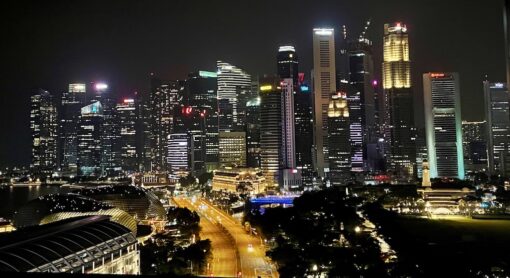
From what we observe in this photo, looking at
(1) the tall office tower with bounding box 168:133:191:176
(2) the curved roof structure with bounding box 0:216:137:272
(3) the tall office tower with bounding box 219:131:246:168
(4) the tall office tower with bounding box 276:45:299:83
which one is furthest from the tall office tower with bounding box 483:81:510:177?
(2) the curved roof structure with bounding box 0:216:137:272

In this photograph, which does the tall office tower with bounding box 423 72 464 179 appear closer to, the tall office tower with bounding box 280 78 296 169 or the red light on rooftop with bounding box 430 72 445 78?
the red light on rooftop with bounding box 430 72 445 78

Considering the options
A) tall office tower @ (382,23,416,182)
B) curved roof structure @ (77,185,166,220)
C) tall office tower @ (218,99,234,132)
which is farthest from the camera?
tall office tower @ (218,99,234,132)

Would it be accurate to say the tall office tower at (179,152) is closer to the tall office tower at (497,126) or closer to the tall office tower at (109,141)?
the tall office tower at (109,141)

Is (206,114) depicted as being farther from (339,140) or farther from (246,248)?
(246,248)

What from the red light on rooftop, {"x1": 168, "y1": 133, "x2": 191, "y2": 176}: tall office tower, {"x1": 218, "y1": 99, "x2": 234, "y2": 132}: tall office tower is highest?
the red light on rooftop

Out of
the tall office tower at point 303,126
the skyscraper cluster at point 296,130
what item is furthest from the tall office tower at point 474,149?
the tall office tower at point 303,126

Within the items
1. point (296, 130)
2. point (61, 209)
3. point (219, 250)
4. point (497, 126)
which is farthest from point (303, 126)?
point (219, 250)

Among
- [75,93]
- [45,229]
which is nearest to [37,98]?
[75,93]
